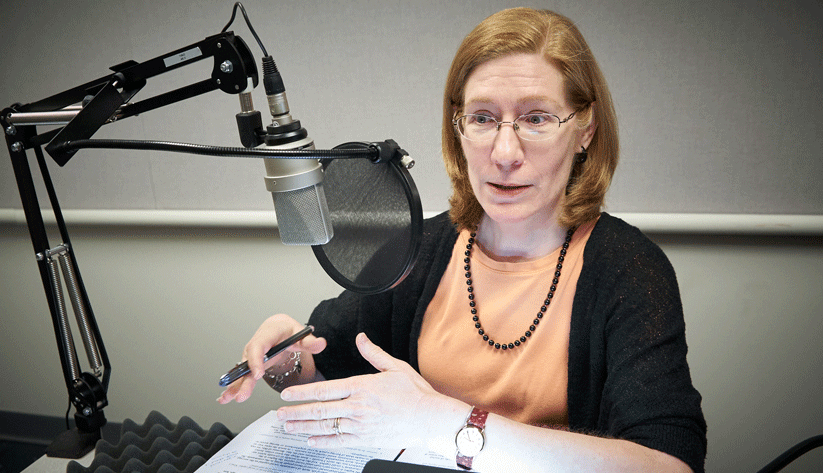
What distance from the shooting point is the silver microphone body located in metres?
0.65

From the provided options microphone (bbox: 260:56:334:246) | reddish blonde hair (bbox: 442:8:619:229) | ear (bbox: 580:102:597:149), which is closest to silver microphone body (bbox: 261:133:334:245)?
microphone (bbox: 260:56:334:246)

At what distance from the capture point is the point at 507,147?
1050 mm

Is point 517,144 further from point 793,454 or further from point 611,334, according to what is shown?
point 793,454

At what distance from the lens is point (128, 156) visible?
2.09 metres

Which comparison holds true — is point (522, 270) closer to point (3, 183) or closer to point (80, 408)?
point (80, 408)

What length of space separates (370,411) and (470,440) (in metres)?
0.15

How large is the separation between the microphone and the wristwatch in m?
0.37

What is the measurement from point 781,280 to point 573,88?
984 millimetres

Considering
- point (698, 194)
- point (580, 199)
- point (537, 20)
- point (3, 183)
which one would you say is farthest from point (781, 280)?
point (3, 183)

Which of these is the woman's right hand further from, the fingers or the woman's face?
the woman's face

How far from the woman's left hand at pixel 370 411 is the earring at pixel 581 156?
578mm

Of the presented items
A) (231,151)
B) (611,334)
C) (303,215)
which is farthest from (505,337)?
(231,151)

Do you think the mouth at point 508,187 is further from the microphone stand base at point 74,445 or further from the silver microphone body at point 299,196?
the microphone stand base at point 74,445

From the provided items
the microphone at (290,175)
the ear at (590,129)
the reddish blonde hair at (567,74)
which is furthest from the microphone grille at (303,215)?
the ear at (590,129)
